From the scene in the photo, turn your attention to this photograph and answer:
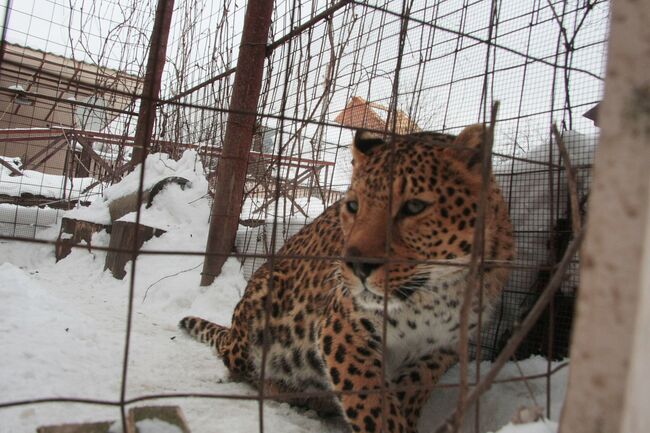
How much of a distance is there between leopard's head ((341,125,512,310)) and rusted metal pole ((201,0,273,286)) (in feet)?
7.87

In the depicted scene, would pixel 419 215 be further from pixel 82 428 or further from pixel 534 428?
pixel 82 428

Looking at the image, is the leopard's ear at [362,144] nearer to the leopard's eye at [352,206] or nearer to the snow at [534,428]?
the leopard's eye at [352,206]

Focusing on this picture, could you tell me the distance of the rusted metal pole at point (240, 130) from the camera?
455 centimetres

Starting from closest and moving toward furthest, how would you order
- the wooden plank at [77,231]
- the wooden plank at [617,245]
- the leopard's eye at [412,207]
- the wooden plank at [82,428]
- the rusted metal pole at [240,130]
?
1. the wooden plank at [617,245]
2. the wooden plank at [82,428]
3. the leopard's eye at [412,207]
4. the rusted metal pole at [240,130]
5. the wooden plank at [77,231]

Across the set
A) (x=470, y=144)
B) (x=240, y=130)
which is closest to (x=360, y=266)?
(x=470, y=144)

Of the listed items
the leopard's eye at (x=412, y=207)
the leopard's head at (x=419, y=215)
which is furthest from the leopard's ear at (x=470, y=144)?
the leopard's eye at (x=412, y=207)

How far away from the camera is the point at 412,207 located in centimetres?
221

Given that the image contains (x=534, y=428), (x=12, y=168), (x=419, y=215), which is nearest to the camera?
(x=534, y=428)

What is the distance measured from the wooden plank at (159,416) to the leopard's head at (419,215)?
0.81 metres

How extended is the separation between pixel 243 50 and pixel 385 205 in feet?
9.95

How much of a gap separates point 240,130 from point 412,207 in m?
2.70

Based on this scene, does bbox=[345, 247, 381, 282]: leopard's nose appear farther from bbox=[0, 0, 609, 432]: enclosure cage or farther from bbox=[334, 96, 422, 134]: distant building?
bbox=[334, 96, 422, 134]: distant building

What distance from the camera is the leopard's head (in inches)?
81.7

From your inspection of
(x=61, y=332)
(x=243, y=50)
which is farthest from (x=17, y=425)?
(x=243, y=50)
